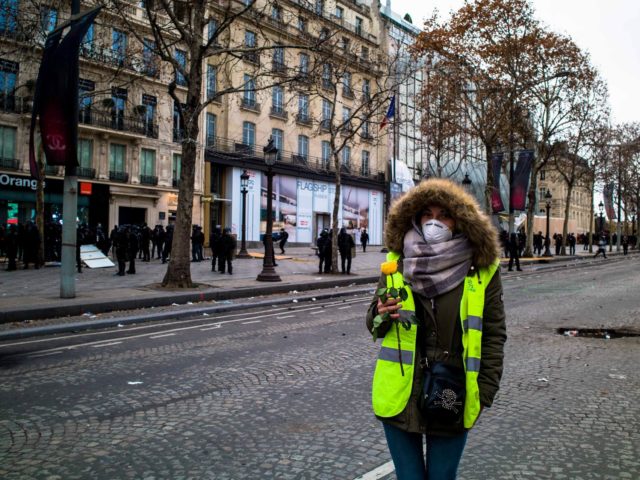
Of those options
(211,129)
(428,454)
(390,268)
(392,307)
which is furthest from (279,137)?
(428,454)

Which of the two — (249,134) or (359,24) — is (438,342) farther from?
(359,24)

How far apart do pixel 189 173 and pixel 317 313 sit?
5.53 meters

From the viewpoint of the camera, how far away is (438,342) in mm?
2387

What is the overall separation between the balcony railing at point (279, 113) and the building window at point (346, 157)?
676 cm

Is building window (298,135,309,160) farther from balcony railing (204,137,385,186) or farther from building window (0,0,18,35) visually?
building window (0,0,18,35)

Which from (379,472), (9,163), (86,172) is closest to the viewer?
(379,472)

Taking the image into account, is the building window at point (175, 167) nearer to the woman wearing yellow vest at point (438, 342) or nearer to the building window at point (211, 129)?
the building window at point (211, 129)

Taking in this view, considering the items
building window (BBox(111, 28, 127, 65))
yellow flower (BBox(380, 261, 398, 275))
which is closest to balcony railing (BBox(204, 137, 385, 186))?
building window (BBox(111, 28, 127, 65))

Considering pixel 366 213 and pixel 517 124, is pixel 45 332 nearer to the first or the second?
pixel 517 124

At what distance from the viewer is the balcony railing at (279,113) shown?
43000 millimetres

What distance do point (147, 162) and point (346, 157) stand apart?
18.4 meters

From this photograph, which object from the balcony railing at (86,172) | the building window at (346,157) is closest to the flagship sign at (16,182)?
the balcony railing at (86,172)

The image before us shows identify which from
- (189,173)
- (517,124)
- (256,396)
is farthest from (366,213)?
(256,396)

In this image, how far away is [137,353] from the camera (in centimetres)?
745
